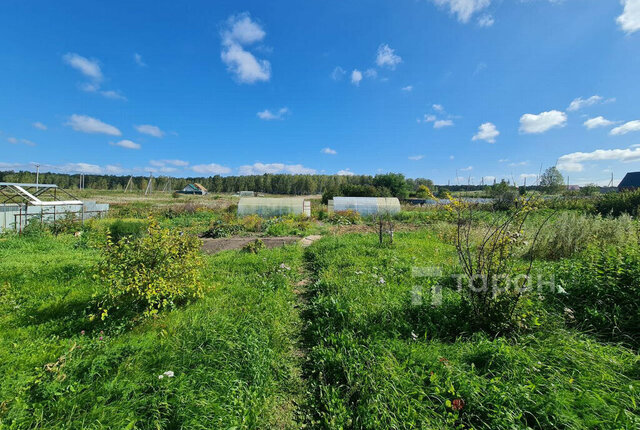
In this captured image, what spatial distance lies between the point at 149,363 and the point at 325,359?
1.89 m

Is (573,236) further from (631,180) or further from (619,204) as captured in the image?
(631,180)

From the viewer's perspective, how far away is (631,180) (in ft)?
123

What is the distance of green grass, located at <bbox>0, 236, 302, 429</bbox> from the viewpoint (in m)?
1.89

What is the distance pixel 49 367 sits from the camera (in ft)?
7.20

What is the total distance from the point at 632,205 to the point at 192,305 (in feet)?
73.4

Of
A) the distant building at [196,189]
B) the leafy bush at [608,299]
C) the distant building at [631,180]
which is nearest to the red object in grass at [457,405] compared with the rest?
the leafy bush at [608,299]

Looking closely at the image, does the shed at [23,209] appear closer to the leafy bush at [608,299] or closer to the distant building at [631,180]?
the leafy bush at [608,299]

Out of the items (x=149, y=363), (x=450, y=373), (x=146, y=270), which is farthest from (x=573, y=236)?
(x=146, y=270)

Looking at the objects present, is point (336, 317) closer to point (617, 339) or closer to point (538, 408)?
point (538, 408)

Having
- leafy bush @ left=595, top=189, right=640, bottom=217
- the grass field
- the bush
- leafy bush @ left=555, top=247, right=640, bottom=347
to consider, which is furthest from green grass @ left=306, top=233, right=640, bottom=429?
leafy bush @ left=595, top=189, right=640, bottom=217

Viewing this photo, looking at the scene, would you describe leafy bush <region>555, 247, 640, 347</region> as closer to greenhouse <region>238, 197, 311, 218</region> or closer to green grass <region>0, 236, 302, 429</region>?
green grass <region>0, 236, 302, 429</region>

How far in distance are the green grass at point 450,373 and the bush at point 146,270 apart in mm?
2178

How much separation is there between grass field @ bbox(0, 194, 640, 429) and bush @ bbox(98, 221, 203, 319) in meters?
0.33

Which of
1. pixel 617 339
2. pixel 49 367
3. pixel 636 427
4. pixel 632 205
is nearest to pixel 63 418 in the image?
pixel 49 367
